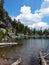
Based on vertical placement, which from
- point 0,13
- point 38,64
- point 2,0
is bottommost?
point 38,64

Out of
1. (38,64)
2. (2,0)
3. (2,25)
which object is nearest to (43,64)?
(38,64)

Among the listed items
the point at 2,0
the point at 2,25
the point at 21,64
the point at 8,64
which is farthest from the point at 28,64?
the point at 2,0

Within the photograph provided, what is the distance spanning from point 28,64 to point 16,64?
3476 mm

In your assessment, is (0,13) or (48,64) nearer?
(48,64)

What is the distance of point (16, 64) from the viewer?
95.0 ft

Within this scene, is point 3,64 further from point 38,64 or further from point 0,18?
point 0,18

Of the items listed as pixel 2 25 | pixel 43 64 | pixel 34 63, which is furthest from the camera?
pixel 2 25

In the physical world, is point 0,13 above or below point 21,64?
above

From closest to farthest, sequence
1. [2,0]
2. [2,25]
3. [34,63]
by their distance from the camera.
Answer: [34,63] < [2,25] < [2,0]

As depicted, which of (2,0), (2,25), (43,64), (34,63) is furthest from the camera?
(2,0)

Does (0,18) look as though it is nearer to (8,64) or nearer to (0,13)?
(0,13)

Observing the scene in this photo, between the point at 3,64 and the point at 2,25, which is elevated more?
the point at 2,25

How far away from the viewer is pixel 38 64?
32.3m

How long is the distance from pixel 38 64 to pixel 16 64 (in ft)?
15.9
